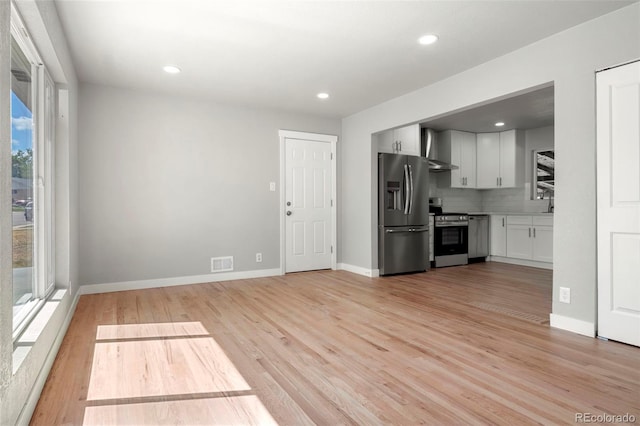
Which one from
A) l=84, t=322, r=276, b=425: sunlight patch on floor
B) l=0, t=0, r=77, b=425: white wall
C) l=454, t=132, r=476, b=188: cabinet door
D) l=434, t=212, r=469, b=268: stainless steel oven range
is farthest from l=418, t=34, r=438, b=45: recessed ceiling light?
l=454, t=132, r=476, b=188: cabinet door

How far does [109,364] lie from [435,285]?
3.67 metres

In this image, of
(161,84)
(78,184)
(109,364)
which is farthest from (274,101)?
(109,364)

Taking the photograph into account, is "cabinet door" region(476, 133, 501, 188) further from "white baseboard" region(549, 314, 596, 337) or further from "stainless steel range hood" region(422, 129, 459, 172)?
"white baseboard" region(549, 314, 596, 337)

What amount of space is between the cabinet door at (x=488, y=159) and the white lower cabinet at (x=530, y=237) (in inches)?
31.3

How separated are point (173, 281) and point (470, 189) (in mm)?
5707

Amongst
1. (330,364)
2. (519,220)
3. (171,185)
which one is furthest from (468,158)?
(330,364)

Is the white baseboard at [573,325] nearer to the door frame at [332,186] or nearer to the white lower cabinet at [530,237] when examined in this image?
the white lower cabinet at [530,237]

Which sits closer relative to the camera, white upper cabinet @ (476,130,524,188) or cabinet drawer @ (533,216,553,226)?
cabinet drawer @ (533,216,553,226)

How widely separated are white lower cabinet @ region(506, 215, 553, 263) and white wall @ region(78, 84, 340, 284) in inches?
162

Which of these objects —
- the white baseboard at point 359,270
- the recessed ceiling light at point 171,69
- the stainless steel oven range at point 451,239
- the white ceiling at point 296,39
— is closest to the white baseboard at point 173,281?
the white baseboard at point 359,270

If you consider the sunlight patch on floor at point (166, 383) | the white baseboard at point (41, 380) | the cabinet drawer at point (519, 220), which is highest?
the cabinet drawer at point (519, 220)

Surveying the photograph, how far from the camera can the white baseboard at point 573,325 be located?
9.12ft

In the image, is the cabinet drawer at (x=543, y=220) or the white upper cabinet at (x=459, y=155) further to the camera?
the white upper cabinet at (x=459, y=155)

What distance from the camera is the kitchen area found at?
213 inches
